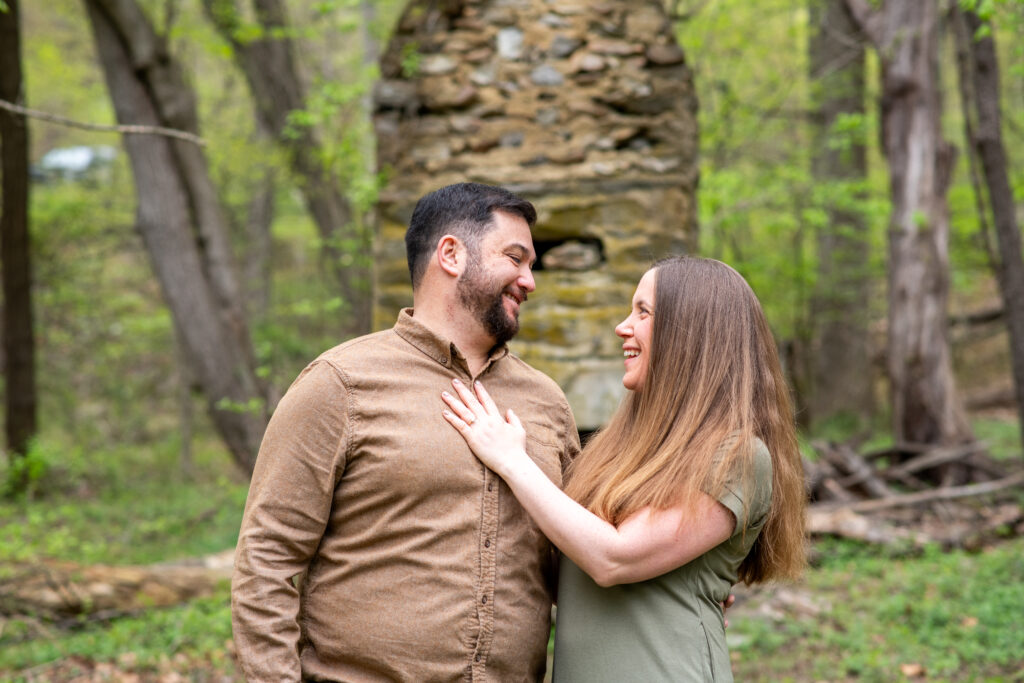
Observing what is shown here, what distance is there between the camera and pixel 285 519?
6.98 feet

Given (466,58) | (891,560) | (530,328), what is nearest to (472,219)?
(530,328)

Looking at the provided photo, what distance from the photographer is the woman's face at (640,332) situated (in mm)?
2348

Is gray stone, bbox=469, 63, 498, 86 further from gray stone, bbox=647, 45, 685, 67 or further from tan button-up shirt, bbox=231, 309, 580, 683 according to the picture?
tan button-up shirt, bbox=231, 309, 580, 683

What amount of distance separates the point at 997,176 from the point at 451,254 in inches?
260

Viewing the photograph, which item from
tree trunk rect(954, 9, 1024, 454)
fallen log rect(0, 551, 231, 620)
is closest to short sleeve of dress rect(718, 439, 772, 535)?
fallen log rect(0, 551, 231, 620)

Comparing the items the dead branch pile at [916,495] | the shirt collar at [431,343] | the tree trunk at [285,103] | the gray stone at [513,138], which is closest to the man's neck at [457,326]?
the shirt collar at [431,343]

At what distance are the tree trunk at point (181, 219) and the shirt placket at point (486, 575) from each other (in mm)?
6067

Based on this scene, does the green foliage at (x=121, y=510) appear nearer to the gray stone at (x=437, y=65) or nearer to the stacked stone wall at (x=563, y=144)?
the stacked stone wall at (x=563, y=144)

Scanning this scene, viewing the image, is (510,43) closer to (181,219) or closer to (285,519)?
(285,519)

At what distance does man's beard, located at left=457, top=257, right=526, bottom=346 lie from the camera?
7.84ft

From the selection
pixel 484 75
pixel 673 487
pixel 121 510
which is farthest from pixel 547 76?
pixel 121 510

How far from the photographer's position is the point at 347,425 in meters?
2.18

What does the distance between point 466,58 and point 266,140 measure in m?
6.17

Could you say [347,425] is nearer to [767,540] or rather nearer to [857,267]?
[767,540]
